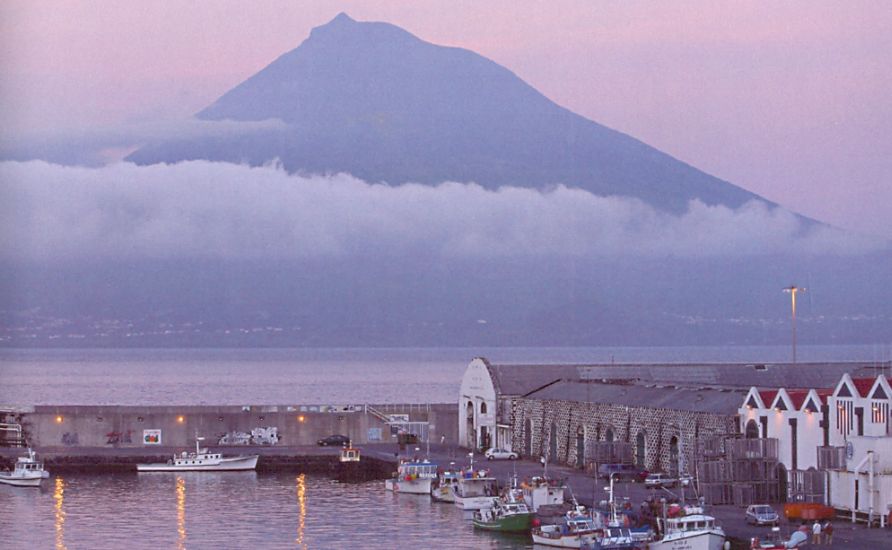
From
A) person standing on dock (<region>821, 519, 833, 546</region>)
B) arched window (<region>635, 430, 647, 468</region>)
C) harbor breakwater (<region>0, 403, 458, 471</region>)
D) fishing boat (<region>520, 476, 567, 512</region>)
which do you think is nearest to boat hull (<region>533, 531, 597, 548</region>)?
fishing boat (<region>520, 476, 567, 512</region>)

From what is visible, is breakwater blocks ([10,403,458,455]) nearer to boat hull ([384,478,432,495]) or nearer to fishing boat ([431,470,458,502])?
boat hull ([384,478,432,495])

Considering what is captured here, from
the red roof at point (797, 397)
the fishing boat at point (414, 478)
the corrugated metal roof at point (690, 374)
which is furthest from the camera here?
the corrugated metal roof at point (690, 374)

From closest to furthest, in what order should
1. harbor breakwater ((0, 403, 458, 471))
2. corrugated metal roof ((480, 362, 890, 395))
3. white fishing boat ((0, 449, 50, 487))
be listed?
white fishing boat ((0, 449, 50, 487)), corrugated metal roof ((480, 362, 890, 395)), harbor breakwater ((0, 403, 458, 471))

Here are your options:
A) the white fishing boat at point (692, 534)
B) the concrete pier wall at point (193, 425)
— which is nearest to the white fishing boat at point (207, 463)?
the concrete pier wall at point (193, 425)

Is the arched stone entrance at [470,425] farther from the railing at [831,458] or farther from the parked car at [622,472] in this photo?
the railing at [831,458]

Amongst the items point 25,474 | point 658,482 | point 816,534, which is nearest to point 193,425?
point 25,474

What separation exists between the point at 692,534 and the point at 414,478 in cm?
2817

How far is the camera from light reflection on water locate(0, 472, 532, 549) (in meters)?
67.3

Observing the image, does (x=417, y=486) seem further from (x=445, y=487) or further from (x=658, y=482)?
(x=658, y=482)

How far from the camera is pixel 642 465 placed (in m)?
78.9

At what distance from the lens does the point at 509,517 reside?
6894 cm

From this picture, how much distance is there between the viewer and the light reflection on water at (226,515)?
2650 inches

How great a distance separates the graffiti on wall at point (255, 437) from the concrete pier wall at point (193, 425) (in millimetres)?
85

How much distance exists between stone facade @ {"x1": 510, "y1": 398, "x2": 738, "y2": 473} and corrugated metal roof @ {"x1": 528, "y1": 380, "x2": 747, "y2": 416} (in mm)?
520
